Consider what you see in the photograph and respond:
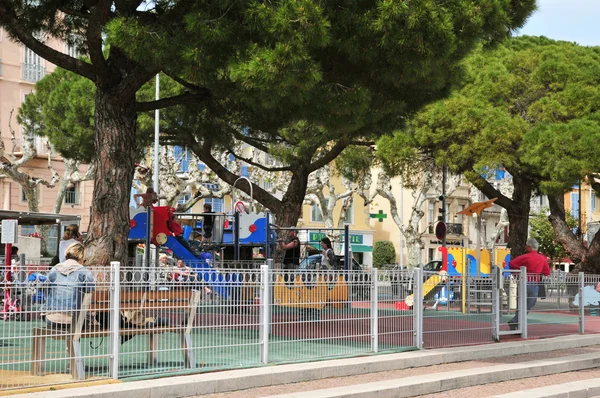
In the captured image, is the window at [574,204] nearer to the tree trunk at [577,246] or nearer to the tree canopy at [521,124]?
the tree trunk at [577,246]

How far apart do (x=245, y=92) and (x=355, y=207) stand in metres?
55.1

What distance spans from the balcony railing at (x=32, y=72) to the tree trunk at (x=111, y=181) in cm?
3334

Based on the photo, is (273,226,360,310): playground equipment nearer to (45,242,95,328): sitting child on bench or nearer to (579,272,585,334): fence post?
(45,242,95,328): sitting child on bench

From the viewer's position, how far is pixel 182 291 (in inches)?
436

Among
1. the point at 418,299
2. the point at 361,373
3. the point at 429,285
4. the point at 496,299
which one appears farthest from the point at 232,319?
the point at 496,299

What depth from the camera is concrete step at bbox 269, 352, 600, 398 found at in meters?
11.1

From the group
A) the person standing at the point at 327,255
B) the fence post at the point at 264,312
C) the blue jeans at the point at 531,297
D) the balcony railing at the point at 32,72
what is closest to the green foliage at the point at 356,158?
the person standing at the point at 327,255

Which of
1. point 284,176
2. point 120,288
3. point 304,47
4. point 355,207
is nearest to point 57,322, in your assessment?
point 120,288

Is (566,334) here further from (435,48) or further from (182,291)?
(182,291)

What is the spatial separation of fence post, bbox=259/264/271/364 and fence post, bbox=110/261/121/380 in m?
2.12

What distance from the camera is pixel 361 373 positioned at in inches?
506

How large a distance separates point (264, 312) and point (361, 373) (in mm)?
1791

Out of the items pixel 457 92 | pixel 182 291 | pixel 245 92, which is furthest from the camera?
pixel 457 92

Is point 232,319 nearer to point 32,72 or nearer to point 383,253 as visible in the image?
point 32,72
